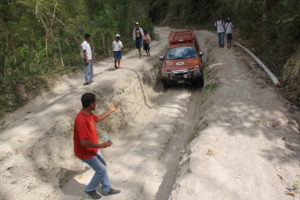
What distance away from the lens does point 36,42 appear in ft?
49.2

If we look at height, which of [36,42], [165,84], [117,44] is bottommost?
[165,84]

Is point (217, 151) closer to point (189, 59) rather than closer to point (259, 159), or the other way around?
point (259, 159)

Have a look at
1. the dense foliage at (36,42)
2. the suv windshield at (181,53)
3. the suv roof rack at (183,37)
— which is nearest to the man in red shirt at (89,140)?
the dense foliage at (36,42)

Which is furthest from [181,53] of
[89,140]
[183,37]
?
[89,140]

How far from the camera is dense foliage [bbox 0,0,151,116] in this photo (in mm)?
12188

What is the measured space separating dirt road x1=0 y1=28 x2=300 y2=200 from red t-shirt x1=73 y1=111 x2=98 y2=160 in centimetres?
140

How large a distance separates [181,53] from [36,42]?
7.97m

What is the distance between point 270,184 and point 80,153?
327 cm

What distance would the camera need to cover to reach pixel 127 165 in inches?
268

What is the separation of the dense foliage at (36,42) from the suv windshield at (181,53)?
17.5 ft

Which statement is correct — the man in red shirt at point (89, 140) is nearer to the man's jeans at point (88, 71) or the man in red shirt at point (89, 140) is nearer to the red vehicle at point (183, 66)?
the man's jeans at point (88, 71)

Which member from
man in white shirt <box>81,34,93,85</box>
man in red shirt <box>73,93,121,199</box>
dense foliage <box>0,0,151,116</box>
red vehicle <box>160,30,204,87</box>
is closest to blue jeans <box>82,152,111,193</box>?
man in red shirt <box>73,93,121,199</box>

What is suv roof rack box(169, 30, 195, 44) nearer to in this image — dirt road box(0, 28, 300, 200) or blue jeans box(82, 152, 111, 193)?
dirt road box(0, 28, 300, 200)

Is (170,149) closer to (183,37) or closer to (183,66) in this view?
(183,66)
